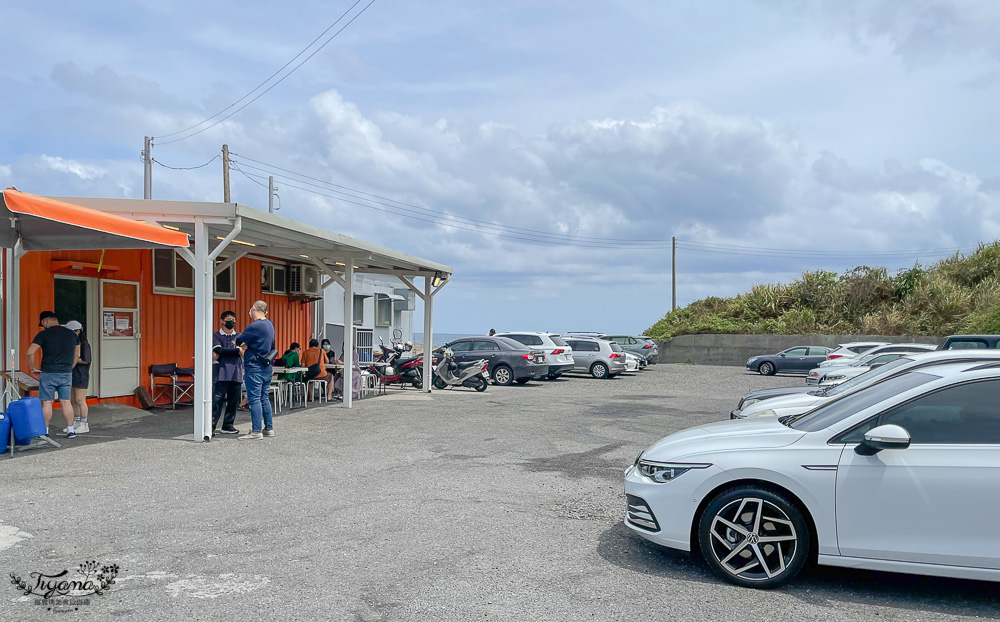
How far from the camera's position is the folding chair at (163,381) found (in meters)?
14.3

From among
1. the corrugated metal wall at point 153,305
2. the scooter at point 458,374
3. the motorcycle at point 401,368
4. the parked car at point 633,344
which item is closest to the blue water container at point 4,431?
the corrugated metal wall at point 153,305

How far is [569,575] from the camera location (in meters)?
5.05

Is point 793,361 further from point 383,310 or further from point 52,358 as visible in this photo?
point 52,358

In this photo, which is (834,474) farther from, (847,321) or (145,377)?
(847,321)

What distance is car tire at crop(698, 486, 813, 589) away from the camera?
188 inches

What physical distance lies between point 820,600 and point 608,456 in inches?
201

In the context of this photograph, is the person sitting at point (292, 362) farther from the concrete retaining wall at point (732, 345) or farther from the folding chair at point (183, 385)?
the concrete retaining wall at point (732, 345)

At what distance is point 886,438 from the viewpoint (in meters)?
4.54

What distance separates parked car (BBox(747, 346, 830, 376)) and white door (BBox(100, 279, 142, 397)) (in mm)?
24407

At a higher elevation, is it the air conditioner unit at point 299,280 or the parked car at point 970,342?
the air conditioner unit at point 299,280

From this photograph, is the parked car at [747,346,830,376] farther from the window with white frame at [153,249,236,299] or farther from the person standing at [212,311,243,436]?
the person standing at [212,311,243,436]

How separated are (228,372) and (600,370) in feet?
57.7

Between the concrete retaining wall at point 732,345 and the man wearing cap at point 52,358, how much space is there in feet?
106

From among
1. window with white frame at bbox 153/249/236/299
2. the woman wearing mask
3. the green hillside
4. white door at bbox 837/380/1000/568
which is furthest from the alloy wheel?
the green hillside
